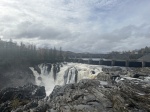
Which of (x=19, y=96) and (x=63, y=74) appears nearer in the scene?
(x=19, y=96)

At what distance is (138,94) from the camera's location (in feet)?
138

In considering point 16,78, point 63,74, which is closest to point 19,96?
point 16,78

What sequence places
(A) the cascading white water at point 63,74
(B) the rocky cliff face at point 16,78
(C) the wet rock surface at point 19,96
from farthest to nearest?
(B) the rocky cliff face at point 16,78 → (A) the cascading white water at point 63,74 → (C) the wet rock surface at point 19,96

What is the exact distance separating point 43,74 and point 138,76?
6106 cm

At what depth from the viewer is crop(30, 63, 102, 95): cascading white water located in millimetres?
87537

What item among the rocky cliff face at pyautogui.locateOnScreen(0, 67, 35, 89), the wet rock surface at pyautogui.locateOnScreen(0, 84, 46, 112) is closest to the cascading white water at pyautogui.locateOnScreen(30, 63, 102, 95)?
the rocky cliff face at pyautogui.locateOnScreen(0, 67, 35, 89)

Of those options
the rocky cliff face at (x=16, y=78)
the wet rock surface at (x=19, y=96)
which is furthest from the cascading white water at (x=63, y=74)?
the wet rock surface at (x=19, y=96)

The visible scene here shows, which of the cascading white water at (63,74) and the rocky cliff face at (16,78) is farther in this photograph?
the rocky cliff face at (16,78)

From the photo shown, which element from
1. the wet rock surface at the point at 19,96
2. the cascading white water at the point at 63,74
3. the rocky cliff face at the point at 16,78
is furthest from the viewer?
the rocky cliff face at the point at 16,78

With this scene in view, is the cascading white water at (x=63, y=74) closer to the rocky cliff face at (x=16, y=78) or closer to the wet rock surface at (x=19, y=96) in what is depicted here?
the rocky cliff face at (x=16, y=78)

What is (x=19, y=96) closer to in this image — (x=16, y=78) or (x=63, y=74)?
(x=16, y=78)

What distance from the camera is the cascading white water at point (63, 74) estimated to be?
87.5 metres

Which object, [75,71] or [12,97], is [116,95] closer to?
[12,97]

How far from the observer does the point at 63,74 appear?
101188 mm
